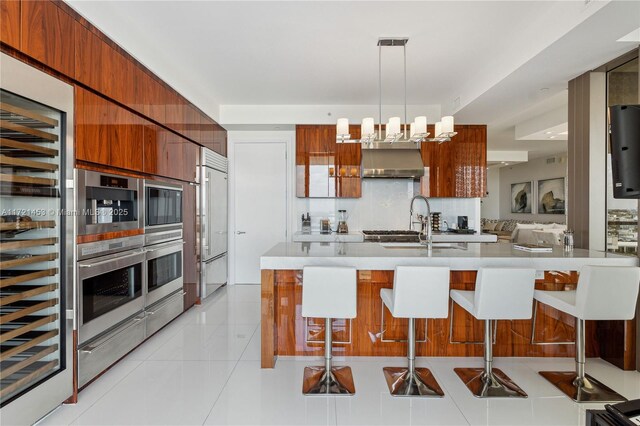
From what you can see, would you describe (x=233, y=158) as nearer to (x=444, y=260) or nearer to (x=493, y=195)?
(x=444, y=260)

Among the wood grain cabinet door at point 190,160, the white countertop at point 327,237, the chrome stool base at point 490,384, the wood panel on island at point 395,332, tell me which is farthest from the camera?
the white countertop at point 327,237

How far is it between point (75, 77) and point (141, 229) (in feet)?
4.37

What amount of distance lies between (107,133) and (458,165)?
455 centimetres

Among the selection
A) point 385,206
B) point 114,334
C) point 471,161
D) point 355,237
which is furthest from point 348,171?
point 114,334

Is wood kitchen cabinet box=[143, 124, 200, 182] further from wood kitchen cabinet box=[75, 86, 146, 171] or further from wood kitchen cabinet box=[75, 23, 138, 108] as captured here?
wood kitchen cabinet box=[75, 23, 138, 108]

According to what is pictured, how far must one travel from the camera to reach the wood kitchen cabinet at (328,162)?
5215 mm

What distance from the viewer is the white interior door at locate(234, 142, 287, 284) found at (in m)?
5.70

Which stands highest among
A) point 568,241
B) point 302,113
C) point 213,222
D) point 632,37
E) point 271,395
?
point 302,113

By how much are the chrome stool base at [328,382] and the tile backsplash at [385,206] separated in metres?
3.08

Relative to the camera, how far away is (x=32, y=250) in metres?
2.01

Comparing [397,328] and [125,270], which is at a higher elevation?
[125,270]

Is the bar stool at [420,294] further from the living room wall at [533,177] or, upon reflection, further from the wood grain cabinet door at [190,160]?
the living room wall at [533,177]

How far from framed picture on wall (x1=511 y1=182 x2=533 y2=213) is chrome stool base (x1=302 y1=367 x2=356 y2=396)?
10311mm

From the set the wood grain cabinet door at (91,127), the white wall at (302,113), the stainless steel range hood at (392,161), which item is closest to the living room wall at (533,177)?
the white wall at (302,113)
